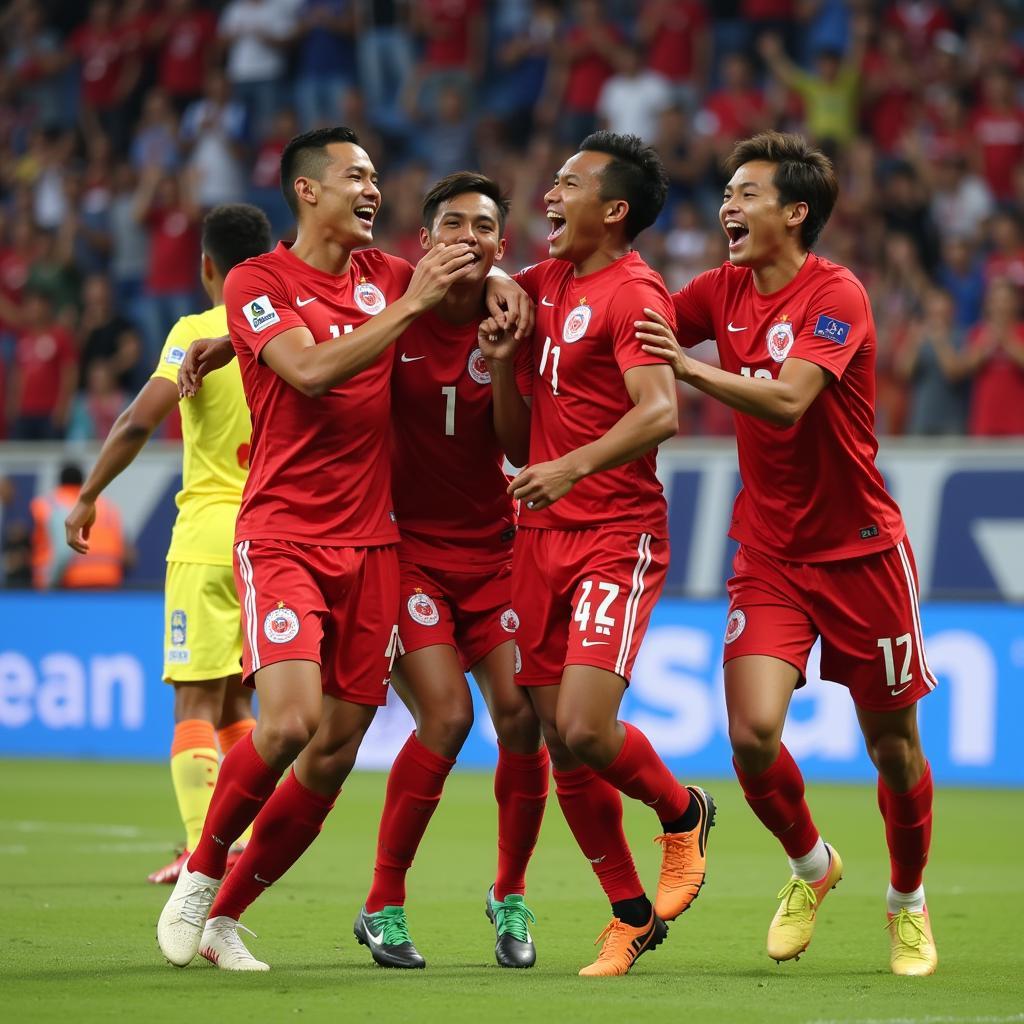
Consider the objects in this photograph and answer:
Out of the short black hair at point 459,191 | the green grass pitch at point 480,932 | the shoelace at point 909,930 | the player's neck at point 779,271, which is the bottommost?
the green grass pitch at point 480,932

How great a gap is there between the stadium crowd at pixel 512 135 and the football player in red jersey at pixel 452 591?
8.40 m

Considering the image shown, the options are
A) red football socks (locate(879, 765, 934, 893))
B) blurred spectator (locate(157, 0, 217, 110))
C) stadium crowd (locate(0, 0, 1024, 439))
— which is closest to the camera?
red football socks (locate(879, 765, 934, 893))

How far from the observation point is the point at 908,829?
21.5 feet

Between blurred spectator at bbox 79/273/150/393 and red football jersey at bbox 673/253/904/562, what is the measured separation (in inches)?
474

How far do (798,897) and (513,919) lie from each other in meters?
0.94

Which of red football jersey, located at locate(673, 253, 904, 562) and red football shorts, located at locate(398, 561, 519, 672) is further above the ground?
red football jersey, located at locate(673, 253, 904, 562)

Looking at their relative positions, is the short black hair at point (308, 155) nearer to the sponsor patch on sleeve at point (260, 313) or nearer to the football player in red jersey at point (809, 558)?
the sponsor patch on sleeve at point (260, 313)

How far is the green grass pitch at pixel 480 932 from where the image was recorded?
5.50 metres

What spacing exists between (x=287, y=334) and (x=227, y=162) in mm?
13638

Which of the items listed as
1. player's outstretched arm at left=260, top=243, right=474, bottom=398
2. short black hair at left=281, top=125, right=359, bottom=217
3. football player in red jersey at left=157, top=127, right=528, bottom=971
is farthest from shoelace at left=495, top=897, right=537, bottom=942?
short black hair at left=281, top=125, right=359, bottom=217

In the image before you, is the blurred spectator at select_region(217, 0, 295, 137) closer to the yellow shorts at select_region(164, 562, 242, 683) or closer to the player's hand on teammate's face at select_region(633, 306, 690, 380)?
the yellow shorts at select_region(164, 562, 242, 683)

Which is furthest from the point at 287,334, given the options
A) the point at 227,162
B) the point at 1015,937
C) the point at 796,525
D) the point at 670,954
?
the point at 227,162

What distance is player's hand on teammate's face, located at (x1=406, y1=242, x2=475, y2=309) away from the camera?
19.9 ft

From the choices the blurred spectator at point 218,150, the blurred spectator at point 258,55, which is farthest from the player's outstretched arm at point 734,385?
the blurred spectator at point 258,55
